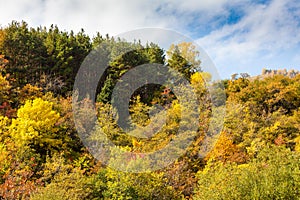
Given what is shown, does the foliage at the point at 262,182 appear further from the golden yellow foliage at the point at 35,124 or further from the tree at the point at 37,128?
the golden yellow foliage at the point at 35,124

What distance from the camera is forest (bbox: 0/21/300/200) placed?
18.0m

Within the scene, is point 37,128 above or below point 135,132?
above

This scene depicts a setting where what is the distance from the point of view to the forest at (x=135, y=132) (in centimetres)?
1805

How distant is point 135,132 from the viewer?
27.8 m

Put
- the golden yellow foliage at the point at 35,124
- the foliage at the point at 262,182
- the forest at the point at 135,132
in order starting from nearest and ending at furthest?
the foliage at the point at 262,182
the forest at the point at 135,132
the golden yellow foliage at the point at 35,124

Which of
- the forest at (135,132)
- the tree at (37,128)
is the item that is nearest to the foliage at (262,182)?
the forest at (135,132)

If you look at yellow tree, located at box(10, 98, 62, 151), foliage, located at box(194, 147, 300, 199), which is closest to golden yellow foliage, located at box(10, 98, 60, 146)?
yellow tree, located at box(10, 98, 62, 151)

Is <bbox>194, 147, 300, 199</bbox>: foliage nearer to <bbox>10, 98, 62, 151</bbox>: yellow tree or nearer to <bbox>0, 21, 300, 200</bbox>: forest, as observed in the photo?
<bbox>0, 21, 300, 200</bbox>: forest

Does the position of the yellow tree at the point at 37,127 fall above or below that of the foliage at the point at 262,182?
above

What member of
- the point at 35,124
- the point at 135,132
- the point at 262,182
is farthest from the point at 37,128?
the point at 262,182

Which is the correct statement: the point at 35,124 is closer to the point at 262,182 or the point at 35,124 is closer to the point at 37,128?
the point at 37,128

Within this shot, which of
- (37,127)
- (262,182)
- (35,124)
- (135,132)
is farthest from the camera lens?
(135,132)

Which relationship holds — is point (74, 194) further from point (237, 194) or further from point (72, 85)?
point (72, 85)

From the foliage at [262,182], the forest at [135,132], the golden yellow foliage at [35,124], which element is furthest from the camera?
the golden yellow foliage at [35,124]
